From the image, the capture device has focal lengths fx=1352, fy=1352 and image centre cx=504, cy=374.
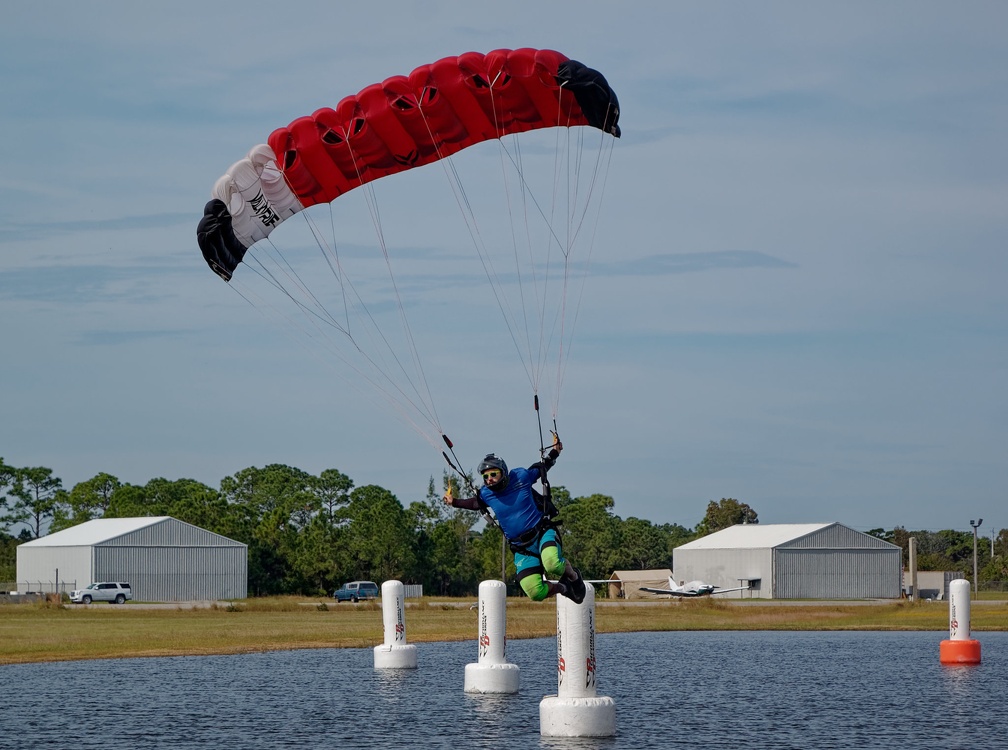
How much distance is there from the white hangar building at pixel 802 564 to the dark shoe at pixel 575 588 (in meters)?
77.1

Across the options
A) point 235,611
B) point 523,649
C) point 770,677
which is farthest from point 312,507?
point 770,677

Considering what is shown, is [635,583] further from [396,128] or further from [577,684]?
[577,684]

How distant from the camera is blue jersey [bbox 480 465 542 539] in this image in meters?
20.8

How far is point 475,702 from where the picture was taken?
2869 centimetres

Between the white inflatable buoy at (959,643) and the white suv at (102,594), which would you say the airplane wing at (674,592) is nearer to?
the white suv at (102,594)

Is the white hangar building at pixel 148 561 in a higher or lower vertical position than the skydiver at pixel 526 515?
lower

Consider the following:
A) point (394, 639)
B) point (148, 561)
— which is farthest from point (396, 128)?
point (148, 561)

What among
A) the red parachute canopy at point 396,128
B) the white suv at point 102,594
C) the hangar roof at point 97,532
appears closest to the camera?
the red parachute canopy at point 396,128

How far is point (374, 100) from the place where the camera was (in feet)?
86.4

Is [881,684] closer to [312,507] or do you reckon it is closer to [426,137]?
[426,137]

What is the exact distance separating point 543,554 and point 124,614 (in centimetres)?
5227

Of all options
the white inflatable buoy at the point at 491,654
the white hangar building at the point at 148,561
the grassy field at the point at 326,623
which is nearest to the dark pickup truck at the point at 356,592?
the grassy field at the point at 326,623

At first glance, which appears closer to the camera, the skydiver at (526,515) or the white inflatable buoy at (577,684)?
the skydiver at (526,515)

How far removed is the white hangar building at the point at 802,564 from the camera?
320 feet
